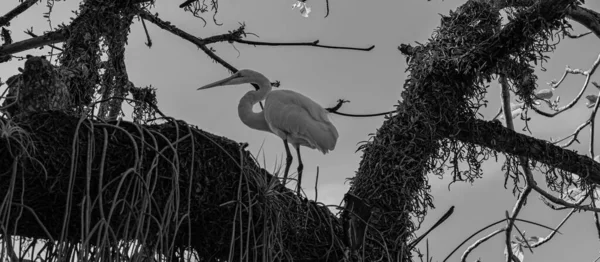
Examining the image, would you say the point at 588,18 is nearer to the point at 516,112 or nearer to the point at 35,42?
the point at 516,112

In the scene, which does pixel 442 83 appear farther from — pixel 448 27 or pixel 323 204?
pixel 323 204

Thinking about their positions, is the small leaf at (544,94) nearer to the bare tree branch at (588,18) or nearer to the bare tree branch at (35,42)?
the bare tree branch at (588,18)

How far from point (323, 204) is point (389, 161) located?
0.40 meters

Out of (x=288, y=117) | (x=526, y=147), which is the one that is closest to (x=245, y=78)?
(x=288, y=117)

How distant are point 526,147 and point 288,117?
1644mm

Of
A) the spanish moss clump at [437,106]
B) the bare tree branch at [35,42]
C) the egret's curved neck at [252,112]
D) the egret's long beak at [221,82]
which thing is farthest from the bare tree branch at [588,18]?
the bare tree branch at [35,42]

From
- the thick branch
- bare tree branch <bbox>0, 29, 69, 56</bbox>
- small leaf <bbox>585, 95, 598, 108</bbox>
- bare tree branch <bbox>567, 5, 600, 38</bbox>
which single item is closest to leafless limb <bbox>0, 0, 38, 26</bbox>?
bare tree branch <bbox>0, 29, 69, 56</bbox>

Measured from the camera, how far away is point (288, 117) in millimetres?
4914

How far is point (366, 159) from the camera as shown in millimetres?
3543

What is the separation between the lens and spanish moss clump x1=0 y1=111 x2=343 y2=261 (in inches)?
99.0

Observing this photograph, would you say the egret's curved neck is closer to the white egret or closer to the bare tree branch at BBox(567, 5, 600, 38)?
the white egret

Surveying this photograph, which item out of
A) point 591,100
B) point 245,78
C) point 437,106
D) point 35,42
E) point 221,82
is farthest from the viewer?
point 221,82

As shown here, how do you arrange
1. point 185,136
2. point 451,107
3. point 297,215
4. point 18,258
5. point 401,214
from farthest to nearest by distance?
point 451,107
point 401,214
point 297,215
point 185,136
point 18,258

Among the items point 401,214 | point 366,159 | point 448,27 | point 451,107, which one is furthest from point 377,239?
point 448,27
